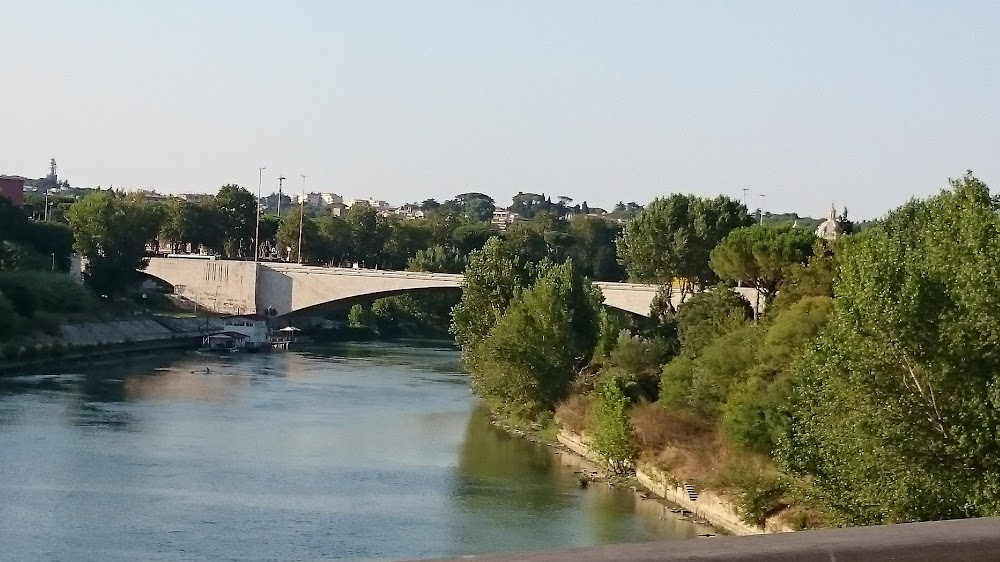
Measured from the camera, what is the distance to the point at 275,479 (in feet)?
38.0

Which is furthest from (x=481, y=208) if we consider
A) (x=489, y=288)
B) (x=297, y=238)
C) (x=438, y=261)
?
(x=489, y=288)

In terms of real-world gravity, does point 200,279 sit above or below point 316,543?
above

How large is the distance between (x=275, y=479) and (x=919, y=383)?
612 cm

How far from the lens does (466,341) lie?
698 inches

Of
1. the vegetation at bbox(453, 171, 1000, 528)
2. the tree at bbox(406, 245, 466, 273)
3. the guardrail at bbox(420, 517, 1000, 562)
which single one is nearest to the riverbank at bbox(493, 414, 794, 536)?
the vegetation at bbox(453, 171, 1000, 528)

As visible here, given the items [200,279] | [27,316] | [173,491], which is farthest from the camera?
[200,279]

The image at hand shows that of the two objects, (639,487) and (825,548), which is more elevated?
(825,548)

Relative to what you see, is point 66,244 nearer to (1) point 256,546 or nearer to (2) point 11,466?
(2) point 11,466

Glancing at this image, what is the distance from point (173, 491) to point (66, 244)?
1634cm

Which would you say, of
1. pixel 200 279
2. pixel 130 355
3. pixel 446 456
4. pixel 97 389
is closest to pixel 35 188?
pixel 200 279

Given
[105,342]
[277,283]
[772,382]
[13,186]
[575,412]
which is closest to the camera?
[772,382]

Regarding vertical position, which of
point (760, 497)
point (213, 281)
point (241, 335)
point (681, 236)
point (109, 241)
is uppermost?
point (681, 236)

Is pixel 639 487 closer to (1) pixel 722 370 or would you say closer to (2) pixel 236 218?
(1) pixel 722 370

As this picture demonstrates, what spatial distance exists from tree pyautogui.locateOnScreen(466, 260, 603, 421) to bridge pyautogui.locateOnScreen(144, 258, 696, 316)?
318 inches
